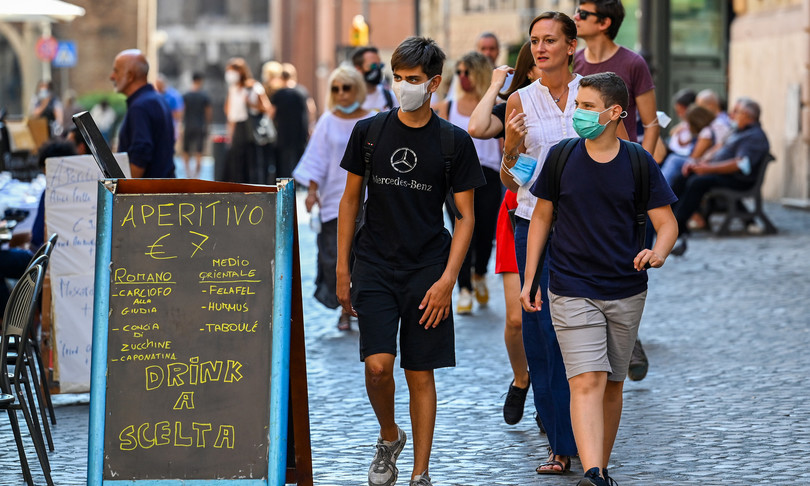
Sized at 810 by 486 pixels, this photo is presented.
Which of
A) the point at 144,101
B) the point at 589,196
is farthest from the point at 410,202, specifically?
the point at 144,101

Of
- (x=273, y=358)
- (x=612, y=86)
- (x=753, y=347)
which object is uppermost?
(x=612, y=86)

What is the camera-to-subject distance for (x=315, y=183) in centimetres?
1026

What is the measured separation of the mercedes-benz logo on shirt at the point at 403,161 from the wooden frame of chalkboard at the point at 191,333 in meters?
0.52

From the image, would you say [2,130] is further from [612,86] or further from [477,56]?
[612,86]

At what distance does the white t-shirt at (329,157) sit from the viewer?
33.6ft

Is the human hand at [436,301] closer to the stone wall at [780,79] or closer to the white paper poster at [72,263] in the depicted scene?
the white paper poster at [72,263]

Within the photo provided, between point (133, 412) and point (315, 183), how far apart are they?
5159mm

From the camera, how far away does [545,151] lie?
6.25 m

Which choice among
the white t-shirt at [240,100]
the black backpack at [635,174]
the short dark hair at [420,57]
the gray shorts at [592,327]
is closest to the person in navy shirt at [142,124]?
the short dark hair at [420,57]

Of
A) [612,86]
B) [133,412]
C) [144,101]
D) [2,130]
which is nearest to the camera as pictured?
[133,412]

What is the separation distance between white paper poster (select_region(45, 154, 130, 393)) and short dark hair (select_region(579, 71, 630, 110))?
3.40 metres

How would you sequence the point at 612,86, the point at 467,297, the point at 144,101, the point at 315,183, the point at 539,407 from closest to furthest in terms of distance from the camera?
the point at 612,86 → the point at 539,407 → the point at 144,101 → the point at 315,183 → the point at 467,297

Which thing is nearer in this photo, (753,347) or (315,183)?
(753,347)

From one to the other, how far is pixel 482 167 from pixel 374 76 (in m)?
1.49
